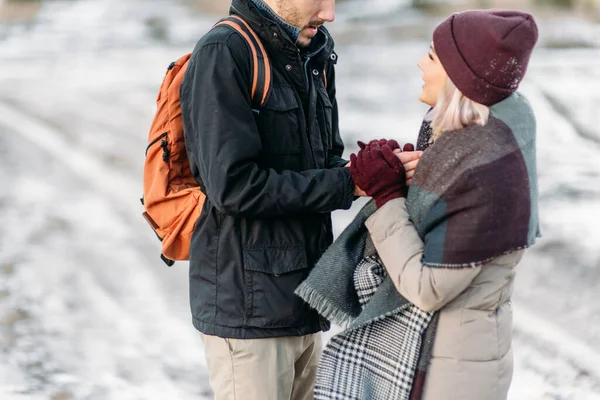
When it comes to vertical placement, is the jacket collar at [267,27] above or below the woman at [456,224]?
above

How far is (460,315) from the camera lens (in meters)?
2.43

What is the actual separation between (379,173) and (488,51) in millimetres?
465

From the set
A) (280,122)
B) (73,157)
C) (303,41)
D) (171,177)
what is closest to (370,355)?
(280,122)

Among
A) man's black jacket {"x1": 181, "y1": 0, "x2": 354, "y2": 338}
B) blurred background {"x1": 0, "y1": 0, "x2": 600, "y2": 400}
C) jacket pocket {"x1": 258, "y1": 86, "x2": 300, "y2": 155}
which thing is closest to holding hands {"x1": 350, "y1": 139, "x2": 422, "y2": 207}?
man's black jacket {"x1": 181, "y1": 0, "x2": 354, "y2": 338}

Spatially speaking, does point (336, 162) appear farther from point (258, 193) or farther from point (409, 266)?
point (409, 266)

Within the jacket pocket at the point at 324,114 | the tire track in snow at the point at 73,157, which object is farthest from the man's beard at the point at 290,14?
the tire track in snow at the point at 73,157

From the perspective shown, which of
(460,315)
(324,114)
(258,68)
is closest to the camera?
(460,315)

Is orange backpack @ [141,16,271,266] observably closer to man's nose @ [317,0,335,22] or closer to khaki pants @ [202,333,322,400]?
man's nose @ [317,0,335,22]

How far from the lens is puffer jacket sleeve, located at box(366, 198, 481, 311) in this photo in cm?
232

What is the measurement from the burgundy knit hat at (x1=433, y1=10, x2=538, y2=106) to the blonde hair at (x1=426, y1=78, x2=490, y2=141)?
0.02 metres

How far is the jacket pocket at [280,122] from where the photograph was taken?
257cm

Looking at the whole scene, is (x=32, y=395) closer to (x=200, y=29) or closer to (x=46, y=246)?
(x=46, y=246)

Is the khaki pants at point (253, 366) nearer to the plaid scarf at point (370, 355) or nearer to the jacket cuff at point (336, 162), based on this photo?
the plaid scarf at point (370, 355)

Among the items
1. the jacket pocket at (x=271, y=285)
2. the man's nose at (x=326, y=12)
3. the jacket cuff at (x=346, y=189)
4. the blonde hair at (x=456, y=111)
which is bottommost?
the jacket pocket at (x=271, y=285)
